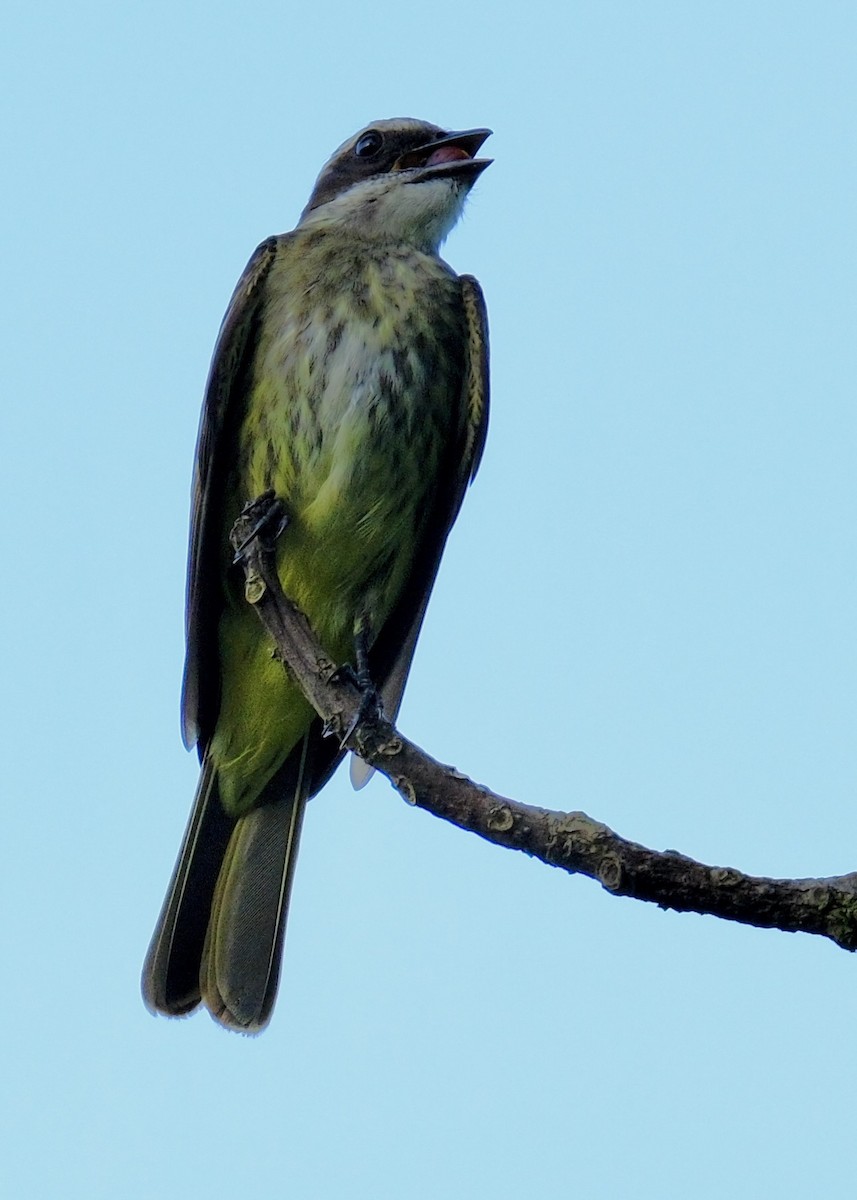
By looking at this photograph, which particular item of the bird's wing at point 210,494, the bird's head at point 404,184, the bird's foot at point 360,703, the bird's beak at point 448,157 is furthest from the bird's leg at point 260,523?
the bird's beak at point 448,157

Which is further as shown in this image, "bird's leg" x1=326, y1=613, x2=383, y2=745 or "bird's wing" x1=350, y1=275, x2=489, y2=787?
"bird's wing" x1=350, y1=275, x2=489, y2=787

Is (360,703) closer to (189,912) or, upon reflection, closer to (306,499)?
(306,499)

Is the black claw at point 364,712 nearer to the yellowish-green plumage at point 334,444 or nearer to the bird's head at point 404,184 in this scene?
the yellowish-green plumage at point 334,444

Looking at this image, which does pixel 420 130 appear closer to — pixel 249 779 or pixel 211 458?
pixel 211 458

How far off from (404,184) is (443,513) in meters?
1.45

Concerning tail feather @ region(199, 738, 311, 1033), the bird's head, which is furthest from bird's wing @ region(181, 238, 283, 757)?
the bird's head

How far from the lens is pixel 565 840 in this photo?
395 centimetres

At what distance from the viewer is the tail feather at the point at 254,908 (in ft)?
20.7

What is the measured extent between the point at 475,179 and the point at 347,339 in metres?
1.12

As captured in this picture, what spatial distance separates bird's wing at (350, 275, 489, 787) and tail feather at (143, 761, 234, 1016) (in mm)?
884

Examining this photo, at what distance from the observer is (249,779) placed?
6754mm

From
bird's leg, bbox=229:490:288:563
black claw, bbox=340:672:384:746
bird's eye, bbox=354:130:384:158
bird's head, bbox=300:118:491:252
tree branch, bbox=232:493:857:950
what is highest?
bird's eye, bbox=354:130:384:158

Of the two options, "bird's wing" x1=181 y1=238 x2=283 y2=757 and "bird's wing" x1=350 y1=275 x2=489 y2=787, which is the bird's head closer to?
"bird's wing" x1=350 y1=275 x2=489 y2=787

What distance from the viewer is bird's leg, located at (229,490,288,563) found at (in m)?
5.73
